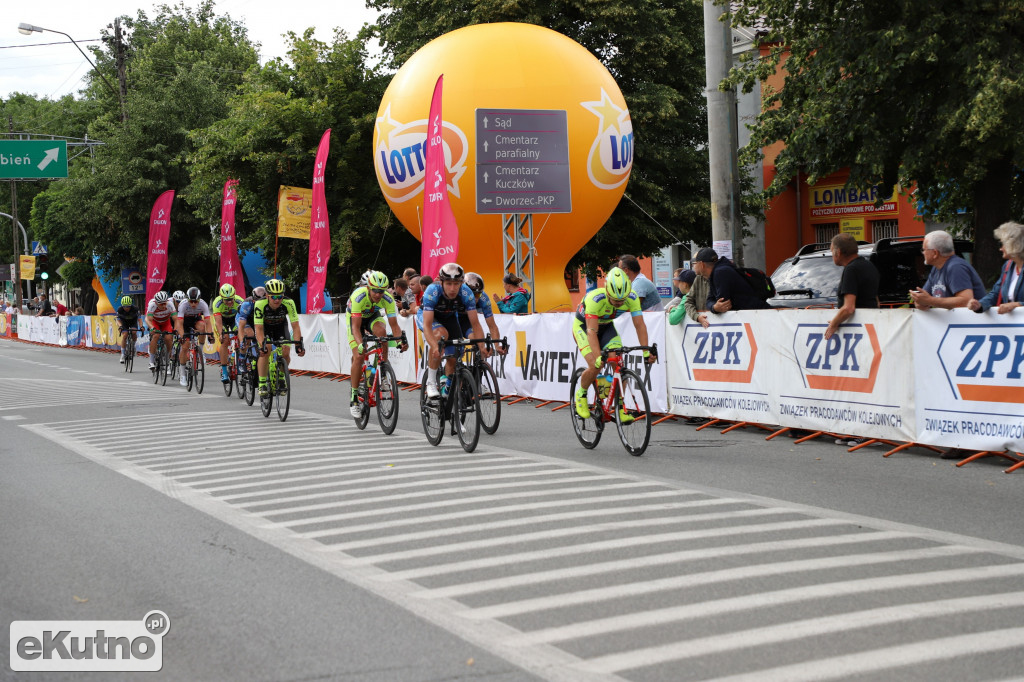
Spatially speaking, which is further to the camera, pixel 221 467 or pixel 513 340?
pixel 513 340

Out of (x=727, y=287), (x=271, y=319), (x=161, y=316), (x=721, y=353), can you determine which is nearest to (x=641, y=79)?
(x=161, y=316)

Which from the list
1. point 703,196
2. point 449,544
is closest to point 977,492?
point 449,544

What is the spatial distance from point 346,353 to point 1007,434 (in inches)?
622

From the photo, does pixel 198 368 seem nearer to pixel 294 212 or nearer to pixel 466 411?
pixel 294 212

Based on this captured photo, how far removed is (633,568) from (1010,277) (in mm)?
5745

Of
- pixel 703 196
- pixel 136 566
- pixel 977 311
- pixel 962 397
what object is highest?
pixel 703 196

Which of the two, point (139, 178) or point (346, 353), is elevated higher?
point (139, 178)

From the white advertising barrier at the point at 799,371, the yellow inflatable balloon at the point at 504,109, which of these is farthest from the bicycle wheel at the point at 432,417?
the yellow inflatable balloon at the point at 504,109

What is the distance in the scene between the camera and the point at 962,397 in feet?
32.0

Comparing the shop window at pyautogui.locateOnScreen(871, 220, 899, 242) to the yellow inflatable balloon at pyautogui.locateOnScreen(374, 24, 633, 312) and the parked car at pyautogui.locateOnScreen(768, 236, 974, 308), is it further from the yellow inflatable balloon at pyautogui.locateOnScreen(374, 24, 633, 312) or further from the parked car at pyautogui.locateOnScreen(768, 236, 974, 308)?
the parked car at pyautogui.locateOnScreen(768, 236, 974, 308)

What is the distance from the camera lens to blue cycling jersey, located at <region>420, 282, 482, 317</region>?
37.7 feet

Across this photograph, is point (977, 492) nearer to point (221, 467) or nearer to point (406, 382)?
point (221, 467)

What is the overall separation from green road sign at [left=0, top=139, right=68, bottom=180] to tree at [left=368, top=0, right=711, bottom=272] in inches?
587

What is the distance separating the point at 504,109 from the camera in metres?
21.2
